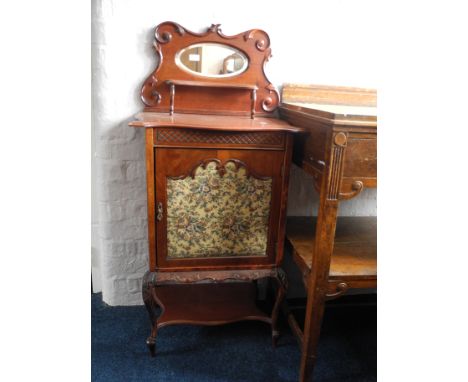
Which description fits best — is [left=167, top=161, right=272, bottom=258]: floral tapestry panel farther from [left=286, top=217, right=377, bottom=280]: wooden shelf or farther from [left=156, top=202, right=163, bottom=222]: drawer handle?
[left=286, top=217, right=377, bottom=280]: wooden shelf

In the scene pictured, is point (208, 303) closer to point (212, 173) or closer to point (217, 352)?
point (217, 352)

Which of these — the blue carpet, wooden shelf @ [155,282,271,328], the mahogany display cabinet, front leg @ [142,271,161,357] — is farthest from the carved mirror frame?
the blue carpet

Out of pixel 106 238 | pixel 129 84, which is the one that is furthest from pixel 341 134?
pixel 106 238

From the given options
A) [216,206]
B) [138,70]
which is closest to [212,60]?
[138,70]

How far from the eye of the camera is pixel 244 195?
1512mm

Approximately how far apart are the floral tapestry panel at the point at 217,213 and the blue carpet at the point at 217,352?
0.55 meters

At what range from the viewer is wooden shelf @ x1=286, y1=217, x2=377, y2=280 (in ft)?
4.63

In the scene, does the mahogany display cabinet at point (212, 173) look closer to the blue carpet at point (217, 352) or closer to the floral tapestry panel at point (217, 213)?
the floral tapestry panel at point (217, 213)

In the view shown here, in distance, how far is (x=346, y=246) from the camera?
162cm

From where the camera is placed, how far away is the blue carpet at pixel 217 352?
5.26ft

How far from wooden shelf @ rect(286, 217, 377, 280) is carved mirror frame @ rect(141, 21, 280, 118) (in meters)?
0.66

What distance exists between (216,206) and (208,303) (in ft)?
1.99

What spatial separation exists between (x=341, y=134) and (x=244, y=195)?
51cm

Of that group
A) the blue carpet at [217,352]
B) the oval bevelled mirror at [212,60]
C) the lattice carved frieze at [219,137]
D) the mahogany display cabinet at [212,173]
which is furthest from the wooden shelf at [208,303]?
the oval bevelled mirror at [212,60]
